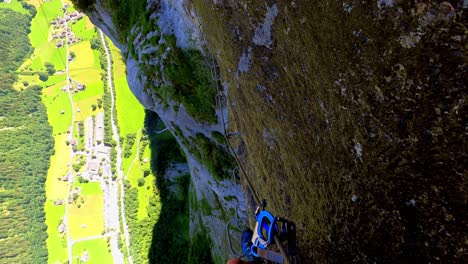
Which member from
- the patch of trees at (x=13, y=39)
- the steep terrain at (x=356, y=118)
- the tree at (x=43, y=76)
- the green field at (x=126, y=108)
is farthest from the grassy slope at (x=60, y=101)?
the steep terrain at (x=356, y=118)

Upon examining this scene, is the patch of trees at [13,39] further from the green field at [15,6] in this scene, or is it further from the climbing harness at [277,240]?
the climbing harness at [277,240]

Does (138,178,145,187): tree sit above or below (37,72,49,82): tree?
below

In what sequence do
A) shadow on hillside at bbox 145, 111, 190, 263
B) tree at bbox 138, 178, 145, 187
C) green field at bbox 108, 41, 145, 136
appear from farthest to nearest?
green field at bbox 108, 41, 145, 136 → tree at bbox 138, 178, 145, 187 → shadow on hillside at bbox 145, 111, 190, 263

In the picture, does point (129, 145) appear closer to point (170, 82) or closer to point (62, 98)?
point (62, 98)

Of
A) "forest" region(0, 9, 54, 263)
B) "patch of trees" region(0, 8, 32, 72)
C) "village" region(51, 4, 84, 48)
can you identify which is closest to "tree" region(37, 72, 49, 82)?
"forest" region(0, 9, 54, 263)

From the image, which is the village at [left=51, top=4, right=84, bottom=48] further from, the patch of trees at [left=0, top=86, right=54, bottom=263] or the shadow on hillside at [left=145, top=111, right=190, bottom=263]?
the shadow on hillside at [left=145, top=111, right=190, bottom=263]

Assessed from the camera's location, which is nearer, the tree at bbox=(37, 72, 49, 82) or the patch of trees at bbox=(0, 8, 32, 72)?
the tree at bbox=(37, 72, 49, 82)

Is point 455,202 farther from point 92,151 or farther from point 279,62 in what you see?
point 92,151

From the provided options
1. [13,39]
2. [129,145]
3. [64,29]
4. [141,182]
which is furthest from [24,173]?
[141,182]
